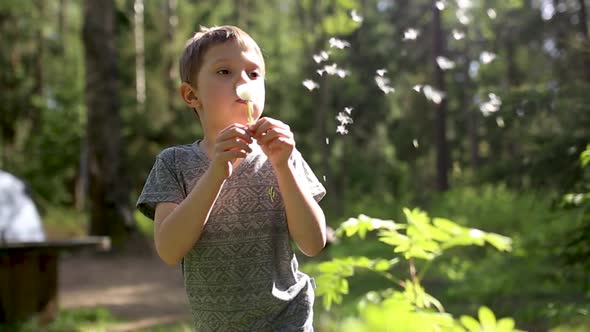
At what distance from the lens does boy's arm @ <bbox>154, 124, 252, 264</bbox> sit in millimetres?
1772

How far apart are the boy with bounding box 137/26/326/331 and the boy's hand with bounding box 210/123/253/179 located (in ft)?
0.48

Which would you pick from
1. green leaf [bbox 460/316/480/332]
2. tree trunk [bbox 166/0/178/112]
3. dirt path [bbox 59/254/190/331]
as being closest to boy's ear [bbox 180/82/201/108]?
green leaf [bbox 460/316/480/332]

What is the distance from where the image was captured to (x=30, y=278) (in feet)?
22.4

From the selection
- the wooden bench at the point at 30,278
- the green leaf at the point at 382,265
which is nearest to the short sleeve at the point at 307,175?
the green leaf at the point at 382,265

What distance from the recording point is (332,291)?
7.48ft

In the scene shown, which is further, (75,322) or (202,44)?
(75,322)

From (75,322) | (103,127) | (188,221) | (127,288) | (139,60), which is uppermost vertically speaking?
(188,221)

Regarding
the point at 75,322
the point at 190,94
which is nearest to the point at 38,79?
the point at 75,322

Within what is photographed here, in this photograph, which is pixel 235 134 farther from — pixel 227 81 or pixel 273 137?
pixel 227 81

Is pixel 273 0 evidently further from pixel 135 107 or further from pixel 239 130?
pixel 239 130

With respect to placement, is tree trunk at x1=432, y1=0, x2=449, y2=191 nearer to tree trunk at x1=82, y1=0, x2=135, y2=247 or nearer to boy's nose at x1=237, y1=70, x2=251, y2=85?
tree trunk at x1=82, y1=0, x2=135, y2=247

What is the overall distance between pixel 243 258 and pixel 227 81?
49cm

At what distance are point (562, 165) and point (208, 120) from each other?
4119 mm

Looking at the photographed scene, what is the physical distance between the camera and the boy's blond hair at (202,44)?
2.05m
